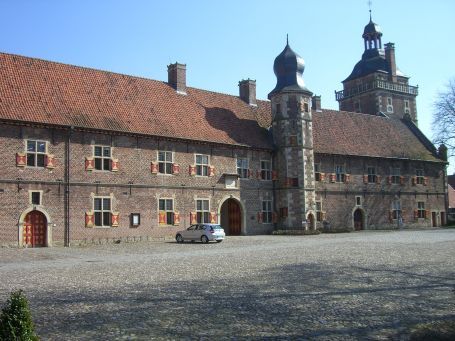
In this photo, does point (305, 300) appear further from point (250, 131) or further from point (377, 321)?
point (250, 131)

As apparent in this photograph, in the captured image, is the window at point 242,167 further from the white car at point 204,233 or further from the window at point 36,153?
the window at point 36,153

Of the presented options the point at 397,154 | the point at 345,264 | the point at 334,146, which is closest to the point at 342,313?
the point at 345,264

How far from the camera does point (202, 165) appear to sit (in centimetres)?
2955

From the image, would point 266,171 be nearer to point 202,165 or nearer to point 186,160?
point 202,165

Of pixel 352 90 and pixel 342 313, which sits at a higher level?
pixel 352 90

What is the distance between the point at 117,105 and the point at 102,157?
3617 millimetres

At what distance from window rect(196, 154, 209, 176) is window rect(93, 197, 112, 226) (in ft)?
19.6

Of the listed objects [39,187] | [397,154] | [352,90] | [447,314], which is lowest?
[447,314]

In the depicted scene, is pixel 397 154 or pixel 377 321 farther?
pixel 397 154

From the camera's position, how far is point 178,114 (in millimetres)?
30141

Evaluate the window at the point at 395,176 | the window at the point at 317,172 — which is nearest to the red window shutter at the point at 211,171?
the window at the point at 317,172

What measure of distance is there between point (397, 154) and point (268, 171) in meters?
13.2

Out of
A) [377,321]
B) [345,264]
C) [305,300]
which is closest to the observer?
[377,321]

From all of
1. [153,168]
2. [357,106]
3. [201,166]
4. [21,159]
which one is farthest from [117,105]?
[357,106]
